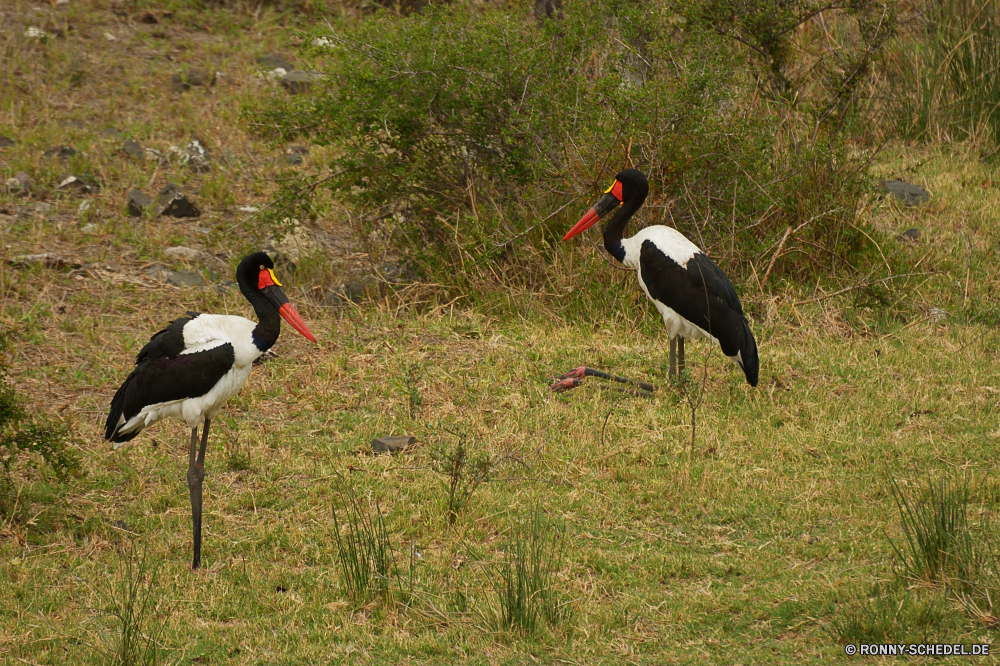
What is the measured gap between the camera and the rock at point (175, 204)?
8891 millimetres

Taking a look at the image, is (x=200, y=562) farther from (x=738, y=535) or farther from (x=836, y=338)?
(x=836, y=338)

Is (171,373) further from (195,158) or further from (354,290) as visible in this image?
(195,158)

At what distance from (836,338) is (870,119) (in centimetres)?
379

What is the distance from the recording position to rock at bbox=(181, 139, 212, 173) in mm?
9750

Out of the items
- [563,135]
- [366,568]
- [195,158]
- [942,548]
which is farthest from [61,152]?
[942,548]

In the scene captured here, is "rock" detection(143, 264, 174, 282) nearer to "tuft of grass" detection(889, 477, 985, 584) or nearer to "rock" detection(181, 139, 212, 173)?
"rock" detection(181, 139, 212, 173)

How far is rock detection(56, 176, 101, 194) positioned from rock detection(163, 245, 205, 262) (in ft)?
4.18

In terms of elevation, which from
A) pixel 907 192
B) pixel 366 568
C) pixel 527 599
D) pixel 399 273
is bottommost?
pixel 399 273

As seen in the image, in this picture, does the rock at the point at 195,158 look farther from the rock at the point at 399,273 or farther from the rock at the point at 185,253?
the rock at the point at 399,273

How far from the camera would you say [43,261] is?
7.81 metres

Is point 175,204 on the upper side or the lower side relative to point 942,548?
lower

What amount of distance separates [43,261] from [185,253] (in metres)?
1.02

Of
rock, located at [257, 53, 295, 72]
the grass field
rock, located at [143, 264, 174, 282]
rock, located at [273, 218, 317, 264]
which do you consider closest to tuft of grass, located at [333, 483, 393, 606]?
the grass field

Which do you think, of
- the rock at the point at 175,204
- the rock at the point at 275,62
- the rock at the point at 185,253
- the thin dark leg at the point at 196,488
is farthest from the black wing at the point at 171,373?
the rock at the point at 275,62
